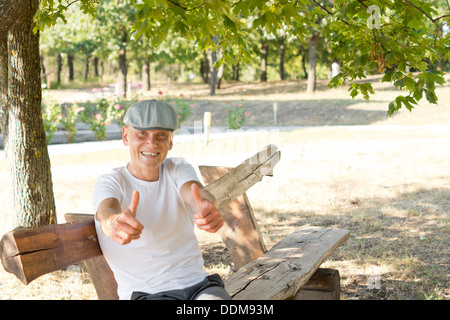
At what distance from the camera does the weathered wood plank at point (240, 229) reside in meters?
4.07

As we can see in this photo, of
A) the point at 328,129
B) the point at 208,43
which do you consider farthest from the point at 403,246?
the point at 328,129

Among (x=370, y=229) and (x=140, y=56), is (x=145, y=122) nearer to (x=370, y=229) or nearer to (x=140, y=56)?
(x=370, y=229)

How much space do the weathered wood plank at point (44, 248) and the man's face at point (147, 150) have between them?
1.18ft

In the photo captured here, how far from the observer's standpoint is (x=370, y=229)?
20.4 feet

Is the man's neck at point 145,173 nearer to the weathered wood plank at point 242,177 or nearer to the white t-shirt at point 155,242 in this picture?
the white t-shirt at point 155,242

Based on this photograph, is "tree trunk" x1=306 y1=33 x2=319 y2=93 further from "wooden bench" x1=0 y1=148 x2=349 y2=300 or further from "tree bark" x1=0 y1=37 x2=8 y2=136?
"wooden bench" x1=0 y1=148 x2=349 y2=300

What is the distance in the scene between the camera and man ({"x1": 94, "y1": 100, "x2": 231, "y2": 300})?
246 cm

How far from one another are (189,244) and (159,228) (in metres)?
0.19

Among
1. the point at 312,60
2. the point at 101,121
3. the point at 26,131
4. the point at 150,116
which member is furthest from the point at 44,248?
the point at 312,60

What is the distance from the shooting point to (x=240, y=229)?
415cm

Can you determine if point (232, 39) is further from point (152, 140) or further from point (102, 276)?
point (102, 276)

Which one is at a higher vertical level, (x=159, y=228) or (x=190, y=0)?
(x=190, y=0)

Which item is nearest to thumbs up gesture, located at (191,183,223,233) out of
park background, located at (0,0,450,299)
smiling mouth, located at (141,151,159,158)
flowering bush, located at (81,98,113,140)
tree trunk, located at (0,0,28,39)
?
smiling mouth, located at (141,151,159,158)

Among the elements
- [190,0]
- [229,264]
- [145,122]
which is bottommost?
[229,264]
